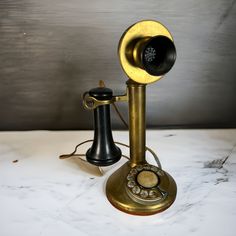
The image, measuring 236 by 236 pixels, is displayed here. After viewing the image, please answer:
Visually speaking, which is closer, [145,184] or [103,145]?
[145,184]

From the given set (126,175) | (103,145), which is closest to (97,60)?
(103,145)

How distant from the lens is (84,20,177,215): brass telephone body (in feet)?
1.93

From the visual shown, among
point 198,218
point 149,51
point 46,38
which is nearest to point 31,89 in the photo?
point 46,38

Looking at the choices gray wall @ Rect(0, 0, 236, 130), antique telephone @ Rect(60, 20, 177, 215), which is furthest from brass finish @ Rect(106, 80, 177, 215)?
gray wall @ Rect(0, 0, 236, 130)

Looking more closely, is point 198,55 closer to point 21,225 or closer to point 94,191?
point 94,191

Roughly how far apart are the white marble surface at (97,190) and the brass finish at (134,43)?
35cm

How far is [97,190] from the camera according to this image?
0.76m

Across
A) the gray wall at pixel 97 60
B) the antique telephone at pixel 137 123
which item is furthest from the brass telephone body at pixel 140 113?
the gray wall at pixel 97 60

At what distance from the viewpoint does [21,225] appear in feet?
2.11

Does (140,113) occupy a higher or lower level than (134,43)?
lower

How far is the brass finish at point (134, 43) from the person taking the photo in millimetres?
600

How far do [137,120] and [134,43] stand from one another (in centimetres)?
20

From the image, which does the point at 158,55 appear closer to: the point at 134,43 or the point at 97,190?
the point at 134,43

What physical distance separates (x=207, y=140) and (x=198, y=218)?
1.37 feet
